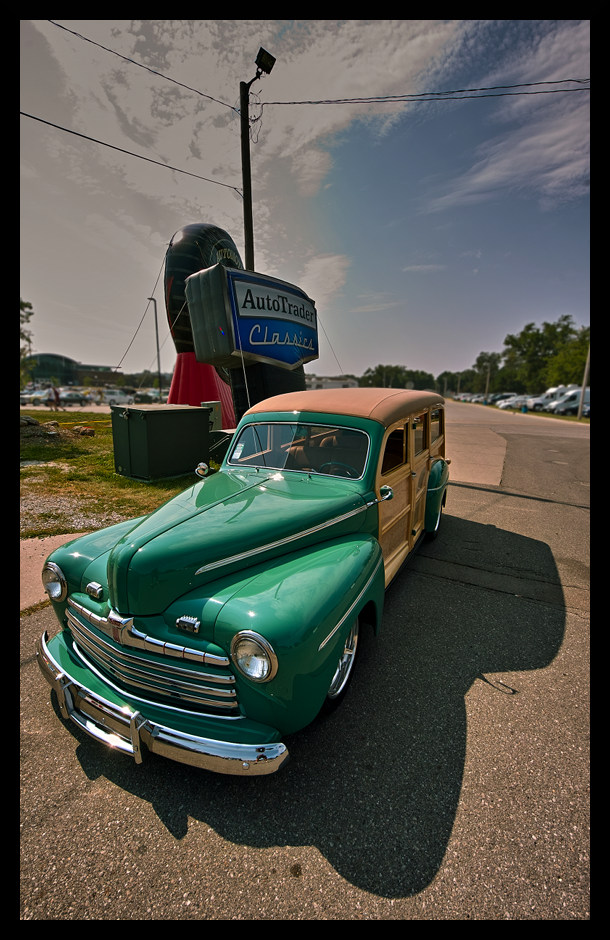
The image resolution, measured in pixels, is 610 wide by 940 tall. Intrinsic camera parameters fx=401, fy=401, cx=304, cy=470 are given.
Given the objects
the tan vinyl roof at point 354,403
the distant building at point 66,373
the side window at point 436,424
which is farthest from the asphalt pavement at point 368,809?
the distant building at point 66,373

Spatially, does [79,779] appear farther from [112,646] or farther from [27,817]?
[112,646]

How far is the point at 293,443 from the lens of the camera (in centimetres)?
359

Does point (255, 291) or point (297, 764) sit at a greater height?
point (255, 291)

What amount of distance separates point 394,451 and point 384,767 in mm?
2381

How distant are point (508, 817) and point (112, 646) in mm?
2133

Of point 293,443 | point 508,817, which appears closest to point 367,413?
point 293,443

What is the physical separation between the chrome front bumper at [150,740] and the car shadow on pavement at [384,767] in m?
0.30

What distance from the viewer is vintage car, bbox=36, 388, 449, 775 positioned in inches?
72.8

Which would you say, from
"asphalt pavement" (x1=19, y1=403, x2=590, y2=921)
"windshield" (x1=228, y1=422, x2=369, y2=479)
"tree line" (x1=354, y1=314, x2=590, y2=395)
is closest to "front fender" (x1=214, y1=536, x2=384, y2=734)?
"asphalt pavement" (x1=19, y1=403, x2=590, y2=921)

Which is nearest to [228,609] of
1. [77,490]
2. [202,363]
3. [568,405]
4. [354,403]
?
[354,403]

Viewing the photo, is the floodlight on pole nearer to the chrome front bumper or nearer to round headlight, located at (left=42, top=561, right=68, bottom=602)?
round headlight, located at (left=42, top=561, right=68, bottom=602)

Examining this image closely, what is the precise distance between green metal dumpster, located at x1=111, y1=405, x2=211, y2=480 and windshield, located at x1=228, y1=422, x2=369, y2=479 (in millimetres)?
4739

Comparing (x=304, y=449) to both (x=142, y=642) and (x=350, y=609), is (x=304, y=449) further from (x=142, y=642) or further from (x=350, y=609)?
(x=142, y=642)

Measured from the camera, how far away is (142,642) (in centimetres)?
201
